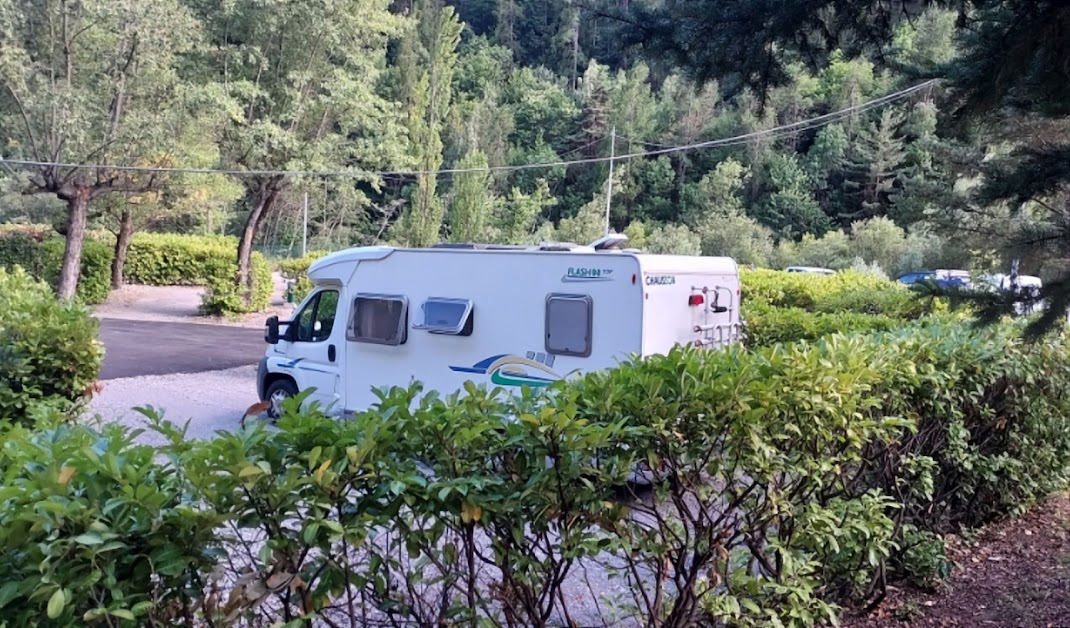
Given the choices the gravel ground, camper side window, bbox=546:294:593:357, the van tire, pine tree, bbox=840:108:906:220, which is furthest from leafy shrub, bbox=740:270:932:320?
pine tree, bbox=840:108:906:220

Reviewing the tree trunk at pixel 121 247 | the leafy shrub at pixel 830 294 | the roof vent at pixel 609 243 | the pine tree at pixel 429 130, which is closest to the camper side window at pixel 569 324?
the roof vent at pixel 609 243

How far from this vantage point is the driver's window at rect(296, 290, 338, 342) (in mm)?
9805

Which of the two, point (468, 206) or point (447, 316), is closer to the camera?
point (447, 316)

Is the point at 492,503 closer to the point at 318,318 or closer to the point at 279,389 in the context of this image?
the point at 318,318

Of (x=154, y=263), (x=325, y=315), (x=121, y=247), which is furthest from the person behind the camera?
(x=154, y=263)

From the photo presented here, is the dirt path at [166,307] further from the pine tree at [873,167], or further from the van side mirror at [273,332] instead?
the pine tree at [873,167]

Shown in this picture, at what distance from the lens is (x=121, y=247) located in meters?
25.7

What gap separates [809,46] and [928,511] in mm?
2906


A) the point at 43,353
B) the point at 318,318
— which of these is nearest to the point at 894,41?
the point at 43,353

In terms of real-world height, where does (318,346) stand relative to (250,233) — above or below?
below

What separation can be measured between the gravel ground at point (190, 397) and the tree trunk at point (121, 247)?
12132 mm

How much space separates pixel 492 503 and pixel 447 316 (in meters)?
6.29

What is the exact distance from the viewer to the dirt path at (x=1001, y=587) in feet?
15.0

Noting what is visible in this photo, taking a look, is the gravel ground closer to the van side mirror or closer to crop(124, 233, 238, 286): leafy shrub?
the van side mirror
